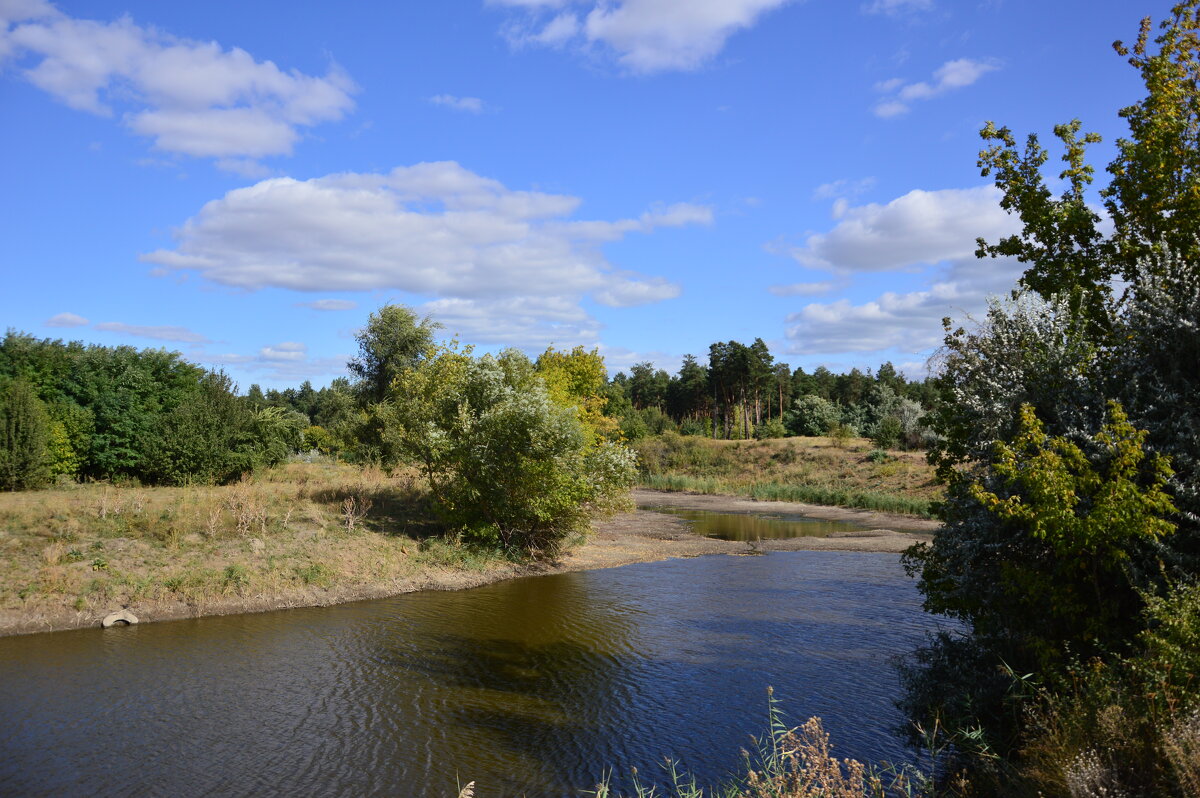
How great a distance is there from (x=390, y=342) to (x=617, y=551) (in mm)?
24257

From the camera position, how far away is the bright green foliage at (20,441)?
2948 centimetres

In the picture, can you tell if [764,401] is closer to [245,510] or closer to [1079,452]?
[245,510]

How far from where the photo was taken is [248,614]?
21000mm

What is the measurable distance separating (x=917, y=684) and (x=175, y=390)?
3787 cm

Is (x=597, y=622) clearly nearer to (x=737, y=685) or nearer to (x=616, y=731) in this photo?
(x=737, y=685)

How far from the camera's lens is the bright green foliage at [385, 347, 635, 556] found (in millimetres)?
26516

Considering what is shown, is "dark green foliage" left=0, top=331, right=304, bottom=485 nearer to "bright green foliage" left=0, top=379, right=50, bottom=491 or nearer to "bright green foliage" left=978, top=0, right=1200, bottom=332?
"bright green foliage" left=0, top=379, right=50, bottom=491

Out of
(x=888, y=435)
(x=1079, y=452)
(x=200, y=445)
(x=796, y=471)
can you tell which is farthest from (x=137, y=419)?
(x=888, y=435)

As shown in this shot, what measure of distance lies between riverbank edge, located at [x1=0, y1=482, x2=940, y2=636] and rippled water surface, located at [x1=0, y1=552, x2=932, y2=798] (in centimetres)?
69

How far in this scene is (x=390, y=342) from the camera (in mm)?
49219

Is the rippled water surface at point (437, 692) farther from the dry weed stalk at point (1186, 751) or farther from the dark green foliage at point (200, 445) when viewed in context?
the dark green foliage at point (200, 445)

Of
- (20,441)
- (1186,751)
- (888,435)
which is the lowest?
(1186,751)

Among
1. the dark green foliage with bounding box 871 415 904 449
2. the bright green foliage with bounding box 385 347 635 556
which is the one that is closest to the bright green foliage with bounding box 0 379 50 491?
the bright green foliage with bounding box 385 347 635 556

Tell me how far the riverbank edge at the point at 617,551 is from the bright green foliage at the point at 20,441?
14.2m
